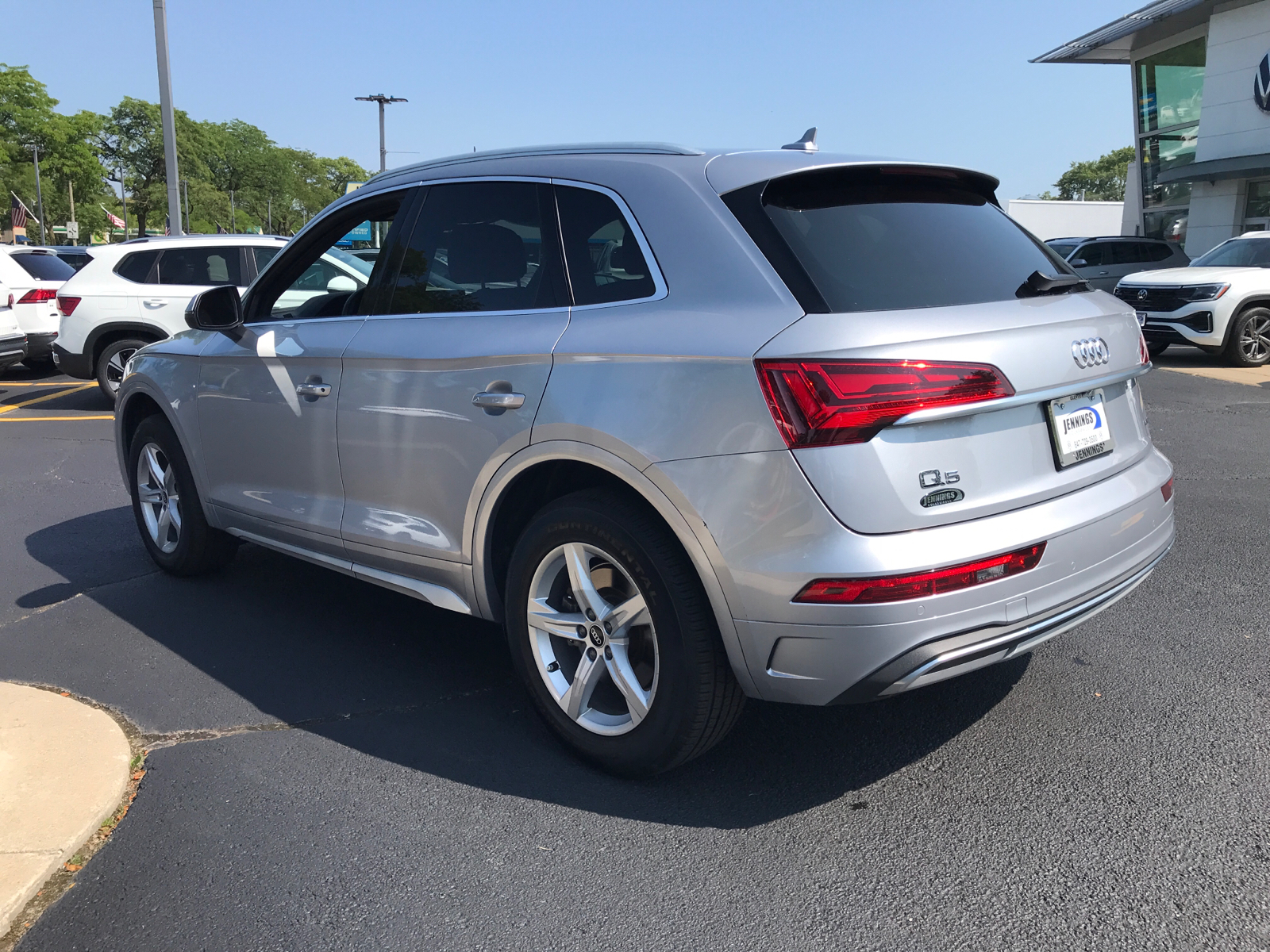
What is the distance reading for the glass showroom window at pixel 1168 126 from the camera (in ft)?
104

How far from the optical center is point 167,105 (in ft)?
59.3

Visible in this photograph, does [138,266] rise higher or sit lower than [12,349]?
higher

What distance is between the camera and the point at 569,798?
9.89ft

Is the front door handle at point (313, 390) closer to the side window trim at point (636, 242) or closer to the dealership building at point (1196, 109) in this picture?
the side window trim at point (636, 242)

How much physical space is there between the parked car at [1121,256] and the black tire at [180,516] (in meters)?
20.9

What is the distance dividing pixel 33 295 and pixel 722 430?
13.0 meters

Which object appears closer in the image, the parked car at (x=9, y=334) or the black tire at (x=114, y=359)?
the black tire at (x=114, y=359)

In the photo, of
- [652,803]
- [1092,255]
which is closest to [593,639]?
[652,803]

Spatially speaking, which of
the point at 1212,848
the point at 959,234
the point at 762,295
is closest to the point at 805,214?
the point at 762,295

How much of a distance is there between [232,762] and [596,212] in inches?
81.4

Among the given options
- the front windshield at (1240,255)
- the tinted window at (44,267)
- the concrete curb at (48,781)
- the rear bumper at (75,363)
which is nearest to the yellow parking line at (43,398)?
the rear bumper at (75,363)

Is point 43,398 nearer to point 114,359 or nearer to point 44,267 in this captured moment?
point 114,359

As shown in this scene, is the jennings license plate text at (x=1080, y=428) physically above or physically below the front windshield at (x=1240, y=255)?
below

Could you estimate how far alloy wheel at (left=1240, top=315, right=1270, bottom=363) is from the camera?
13.7 meters
